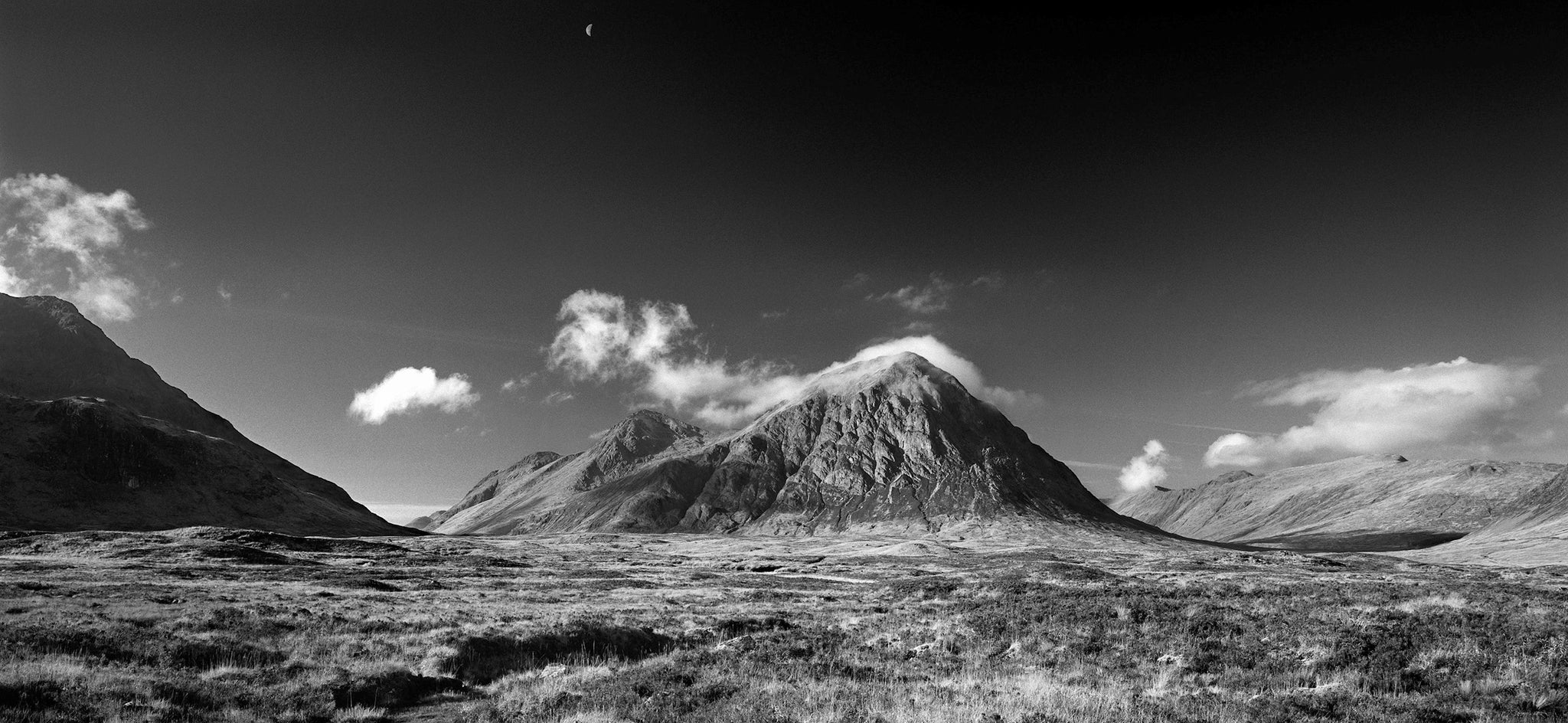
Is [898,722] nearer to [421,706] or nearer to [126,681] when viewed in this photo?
[421,706]

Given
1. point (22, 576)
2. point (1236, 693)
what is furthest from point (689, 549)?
point (1236, 693)

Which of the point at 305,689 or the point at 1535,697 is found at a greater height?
the point at 1535,697

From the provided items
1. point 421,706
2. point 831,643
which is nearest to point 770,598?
point 831,643

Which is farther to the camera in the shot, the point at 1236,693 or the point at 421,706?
the point at 421,706

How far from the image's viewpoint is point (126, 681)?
17.6m

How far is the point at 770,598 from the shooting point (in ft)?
173

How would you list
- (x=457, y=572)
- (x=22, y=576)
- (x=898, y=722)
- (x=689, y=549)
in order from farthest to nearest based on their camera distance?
(x=689, y=549) → (x=457, y=572) → (x=22, y=576) → (x=898, y=722)

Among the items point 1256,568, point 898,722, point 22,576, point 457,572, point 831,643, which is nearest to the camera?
point 898,722

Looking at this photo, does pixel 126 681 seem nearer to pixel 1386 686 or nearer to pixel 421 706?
pixel 421 706

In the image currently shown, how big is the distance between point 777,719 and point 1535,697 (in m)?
14.5

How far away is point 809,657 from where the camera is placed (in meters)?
22.2

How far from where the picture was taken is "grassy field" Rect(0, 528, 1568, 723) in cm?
1480

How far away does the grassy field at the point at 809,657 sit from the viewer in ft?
48.6

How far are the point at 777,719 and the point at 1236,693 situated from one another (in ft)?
33.0
